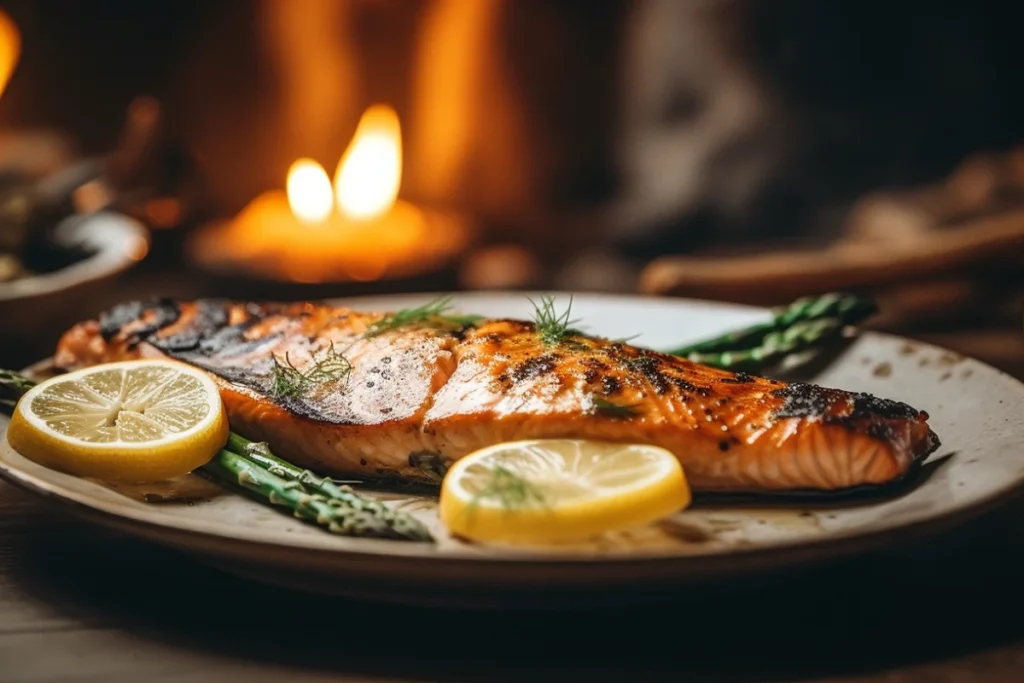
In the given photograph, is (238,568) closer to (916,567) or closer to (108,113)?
(916,567)

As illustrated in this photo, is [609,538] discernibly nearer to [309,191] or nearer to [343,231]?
[343,231]

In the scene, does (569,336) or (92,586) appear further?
(569,336)

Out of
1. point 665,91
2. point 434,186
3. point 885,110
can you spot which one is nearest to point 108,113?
point 434,186

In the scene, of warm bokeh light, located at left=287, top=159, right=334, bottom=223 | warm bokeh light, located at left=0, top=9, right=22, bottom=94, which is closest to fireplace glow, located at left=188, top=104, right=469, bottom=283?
warm bokeh light, located at left=287, top=159, right=334, bottom=223

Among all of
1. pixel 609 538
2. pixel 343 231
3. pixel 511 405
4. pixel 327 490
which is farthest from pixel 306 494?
pixel 343 231

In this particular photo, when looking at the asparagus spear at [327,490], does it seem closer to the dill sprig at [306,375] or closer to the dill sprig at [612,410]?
the dill sprig at [306,375]
